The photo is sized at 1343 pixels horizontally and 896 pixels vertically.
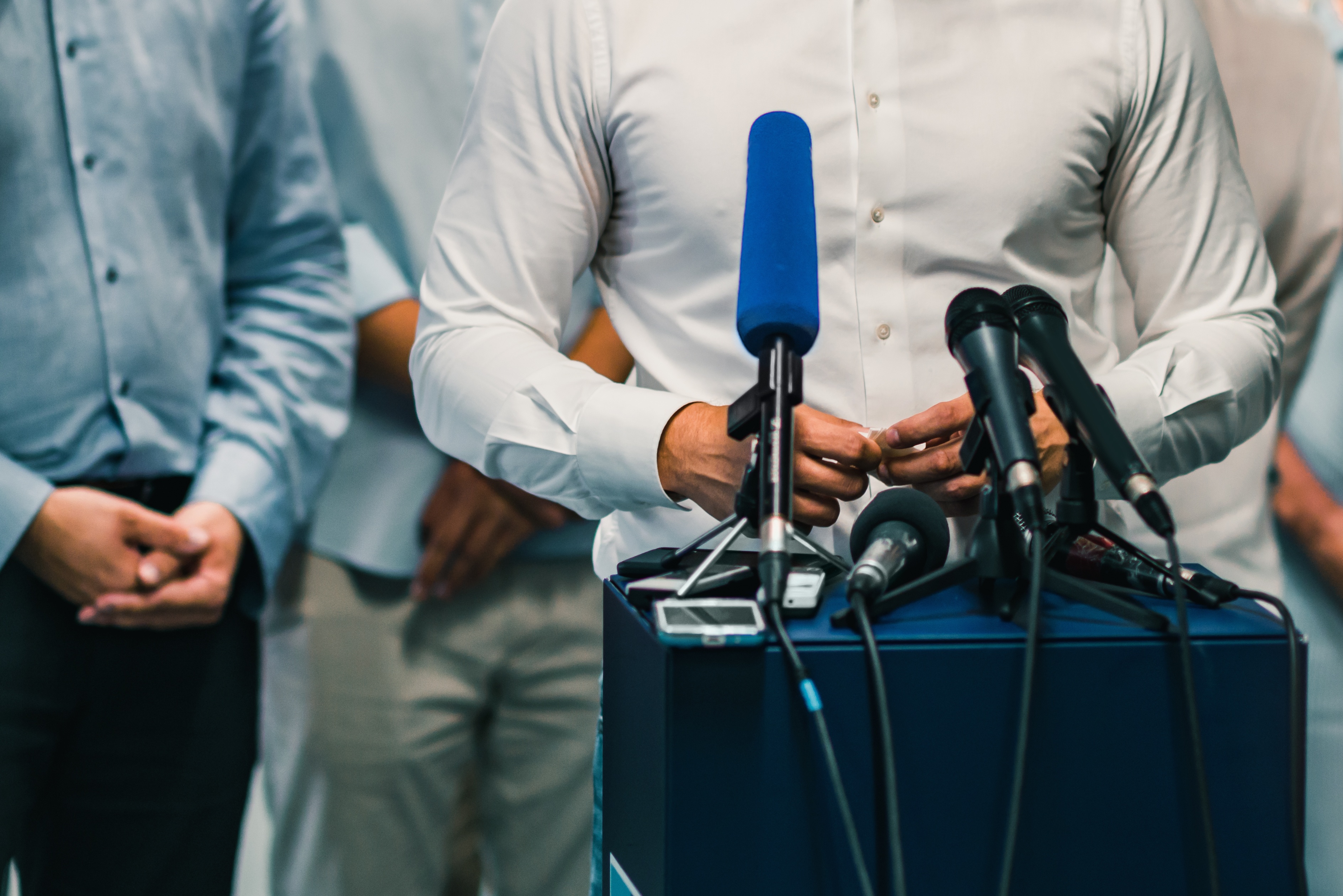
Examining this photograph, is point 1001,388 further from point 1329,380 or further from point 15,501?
point 1329,380

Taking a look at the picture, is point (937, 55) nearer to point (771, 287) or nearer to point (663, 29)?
point (663, 29)

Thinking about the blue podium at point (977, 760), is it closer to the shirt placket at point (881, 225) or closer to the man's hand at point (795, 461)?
the man's hand at point (795, 461)

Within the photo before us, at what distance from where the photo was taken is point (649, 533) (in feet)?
2.95

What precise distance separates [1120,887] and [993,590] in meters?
0.15

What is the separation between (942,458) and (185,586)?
3.07 feet

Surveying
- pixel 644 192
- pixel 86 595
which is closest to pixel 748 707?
pixel 644 192

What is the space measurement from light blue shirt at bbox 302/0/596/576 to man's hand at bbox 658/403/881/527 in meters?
0.82

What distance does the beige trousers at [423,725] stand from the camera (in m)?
1.52

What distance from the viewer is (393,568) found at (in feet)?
5.06

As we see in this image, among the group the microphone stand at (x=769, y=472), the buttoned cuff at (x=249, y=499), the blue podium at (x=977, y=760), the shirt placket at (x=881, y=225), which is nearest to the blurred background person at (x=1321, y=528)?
the shirt placket at (x=881, y=225)

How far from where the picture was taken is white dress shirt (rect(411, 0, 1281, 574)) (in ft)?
2.87

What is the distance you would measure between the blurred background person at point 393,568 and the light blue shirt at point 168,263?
91 millimetres

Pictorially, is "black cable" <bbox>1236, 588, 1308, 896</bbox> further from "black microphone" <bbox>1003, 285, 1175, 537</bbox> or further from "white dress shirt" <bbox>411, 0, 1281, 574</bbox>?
"white dress shirt" <bbox>411, 0, 1281, 574</bbox>

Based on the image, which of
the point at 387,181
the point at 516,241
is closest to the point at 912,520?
the point at 516,241
